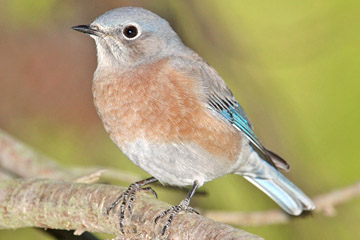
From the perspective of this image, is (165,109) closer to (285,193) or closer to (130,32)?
(130,32)

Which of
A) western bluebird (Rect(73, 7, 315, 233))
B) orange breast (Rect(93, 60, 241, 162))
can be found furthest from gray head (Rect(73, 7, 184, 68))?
orange breast (Rect(93, 60, 241, 162))

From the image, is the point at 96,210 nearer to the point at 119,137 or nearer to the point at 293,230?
the point at 119,137

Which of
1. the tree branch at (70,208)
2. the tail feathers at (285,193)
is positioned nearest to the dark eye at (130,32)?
the tree branch at (70,208)

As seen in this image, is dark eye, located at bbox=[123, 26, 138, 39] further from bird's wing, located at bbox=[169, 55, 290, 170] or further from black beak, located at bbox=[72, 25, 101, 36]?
bird's wing, located at bbox=[169, 55, 290, 170]

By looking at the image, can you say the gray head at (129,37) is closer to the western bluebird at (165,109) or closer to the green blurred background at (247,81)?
the western bluebird at (165,109)

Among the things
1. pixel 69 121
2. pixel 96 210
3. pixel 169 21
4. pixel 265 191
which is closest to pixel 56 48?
pixel 69 121

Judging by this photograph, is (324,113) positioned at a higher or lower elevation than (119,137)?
higher

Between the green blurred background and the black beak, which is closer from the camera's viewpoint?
the black beak
